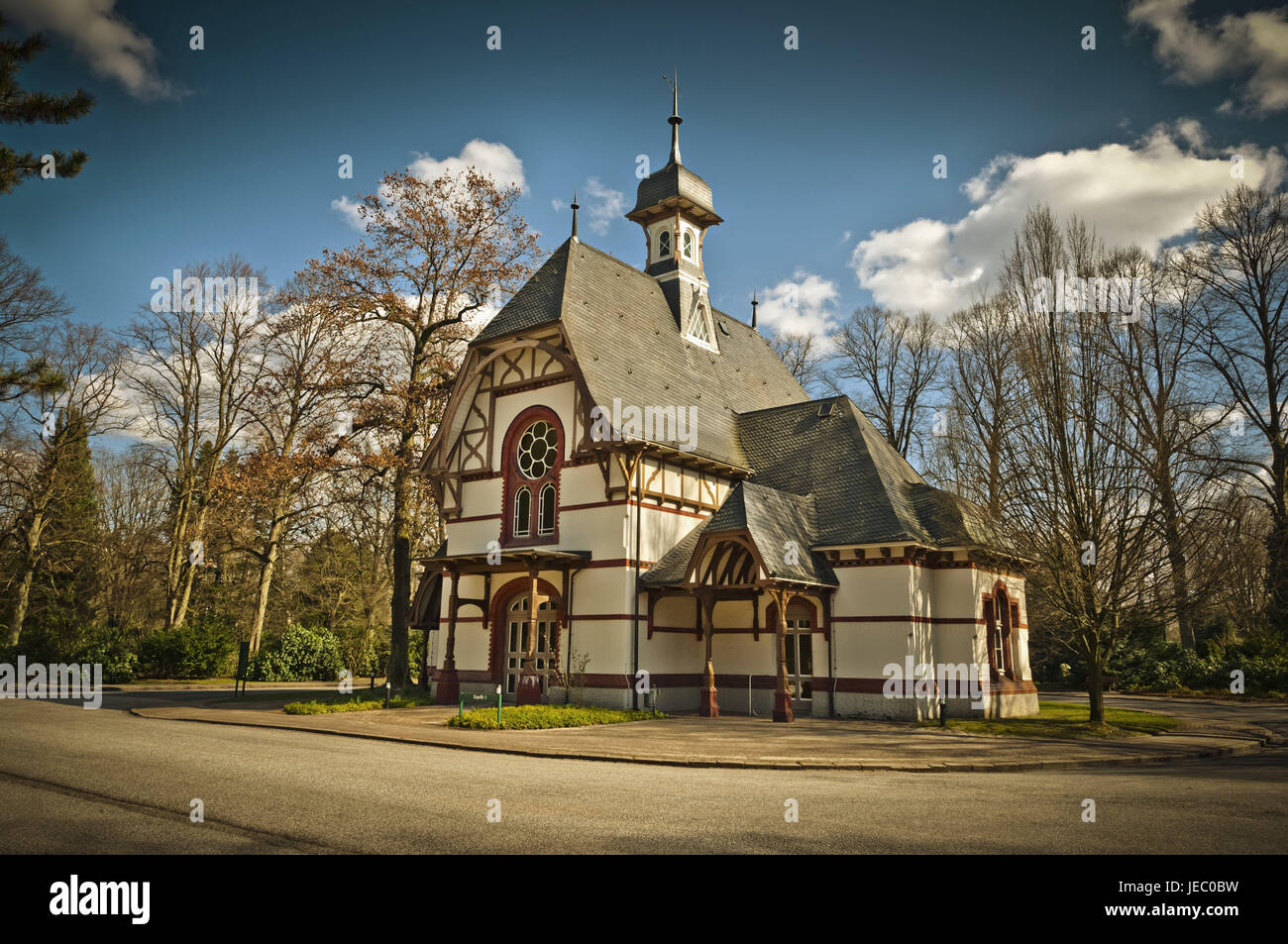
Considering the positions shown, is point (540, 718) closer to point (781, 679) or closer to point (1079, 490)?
point (781, 679)

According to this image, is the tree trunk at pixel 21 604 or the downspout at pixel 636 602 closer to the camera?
the downspout at pixel 636 602

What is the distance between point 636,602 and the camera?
22.0 metres

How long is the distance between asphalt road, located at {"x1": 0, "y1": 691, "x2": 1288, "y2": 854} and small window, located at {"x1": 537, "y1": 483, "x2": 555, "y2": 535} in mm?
11157

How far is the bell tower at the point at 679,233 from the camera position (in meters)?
30.1

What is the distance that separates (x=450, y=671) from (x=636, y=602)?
6212 mm

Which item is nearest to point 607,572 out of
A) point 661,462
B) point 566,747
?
point 661,462

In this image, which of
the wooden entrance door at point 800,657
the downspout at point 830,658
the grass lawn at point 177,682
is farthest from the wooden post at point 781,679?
the grass lawn at point 177,682

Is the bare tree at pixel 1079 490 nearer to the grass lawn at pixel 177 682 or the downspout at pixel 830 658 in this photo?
the downspout at pixel 830 658

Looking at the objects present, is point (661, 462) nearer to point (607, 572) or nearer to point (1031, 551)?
point (607, 572)

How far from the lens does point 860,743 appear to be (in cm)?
1510

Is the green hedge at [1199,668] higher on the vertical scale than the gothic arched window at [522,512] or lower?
lower

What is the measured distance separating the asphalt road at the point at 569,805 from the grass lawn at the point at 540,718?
11.6ft

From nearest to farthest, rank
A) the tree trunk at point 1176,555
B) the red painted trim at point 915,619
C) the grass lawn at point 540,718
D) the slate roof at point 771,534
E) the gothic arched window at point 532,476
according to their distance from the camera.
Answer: the grass lawn at point 540,718, the tree trunk at point 1176,555, the slate roof at point 771,534, the red painted trim at point 915,619, the gothic arched window at point 532,476

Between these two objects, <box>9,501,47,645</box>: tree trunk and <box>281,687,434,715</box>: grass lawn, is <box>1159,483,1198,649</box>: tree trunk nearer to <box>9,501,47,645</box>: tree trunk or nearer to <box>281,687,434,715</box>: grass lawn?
<box>281,687,434,715</box>: grass lawn
